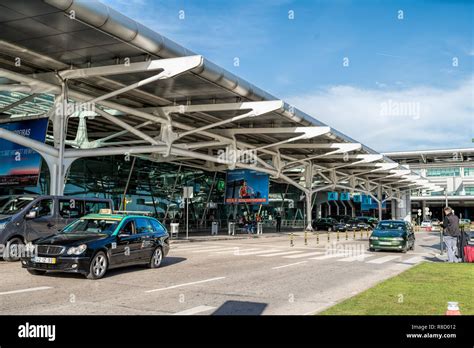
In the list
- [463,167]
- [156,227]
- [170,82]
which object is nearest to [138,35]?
[170,82]

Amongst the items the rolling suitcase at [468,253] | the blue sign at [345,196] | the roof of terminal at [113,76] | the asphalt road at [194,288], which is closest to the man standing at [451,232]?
the rolling suitcase at [468,253]

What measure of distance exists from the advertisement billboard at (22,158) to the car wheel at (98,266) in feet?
35.4

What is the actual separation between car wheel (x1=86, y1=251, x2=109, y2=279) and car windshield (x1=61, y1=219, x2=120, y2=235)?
0.87 metres

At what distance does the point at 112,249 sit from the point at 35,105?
1977cm

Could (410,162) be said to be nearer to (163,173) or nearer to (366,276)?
(163,173)

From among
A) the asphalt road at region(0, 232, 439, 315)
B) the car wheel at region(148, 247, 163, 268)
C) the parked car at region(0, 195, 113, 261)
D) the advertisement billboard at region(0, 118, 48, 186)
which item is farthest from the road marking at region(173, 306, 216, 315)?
the advertisement billboard at region(0, 118, 48, 186)

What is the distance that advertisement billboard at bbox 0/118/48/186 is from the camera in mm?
20859

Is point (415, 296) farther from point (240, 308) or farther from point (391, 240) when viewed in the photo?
point (391, 240)

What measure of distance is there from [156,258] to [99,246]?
2.89 m

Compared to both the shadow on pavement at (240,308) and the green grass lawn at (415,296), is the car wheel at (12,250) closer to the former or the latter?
the shadow on pavement at (240,308)

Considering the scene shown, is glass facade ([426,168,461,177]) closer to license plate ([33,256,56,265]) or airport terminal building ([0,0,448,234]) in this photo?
airport terminal building ([0,0,448,234])

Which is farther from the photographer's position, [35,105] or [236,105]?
[35,105]

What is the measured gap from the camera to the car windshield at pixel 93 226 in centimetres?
1226

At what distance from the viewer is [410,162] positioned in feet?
358
